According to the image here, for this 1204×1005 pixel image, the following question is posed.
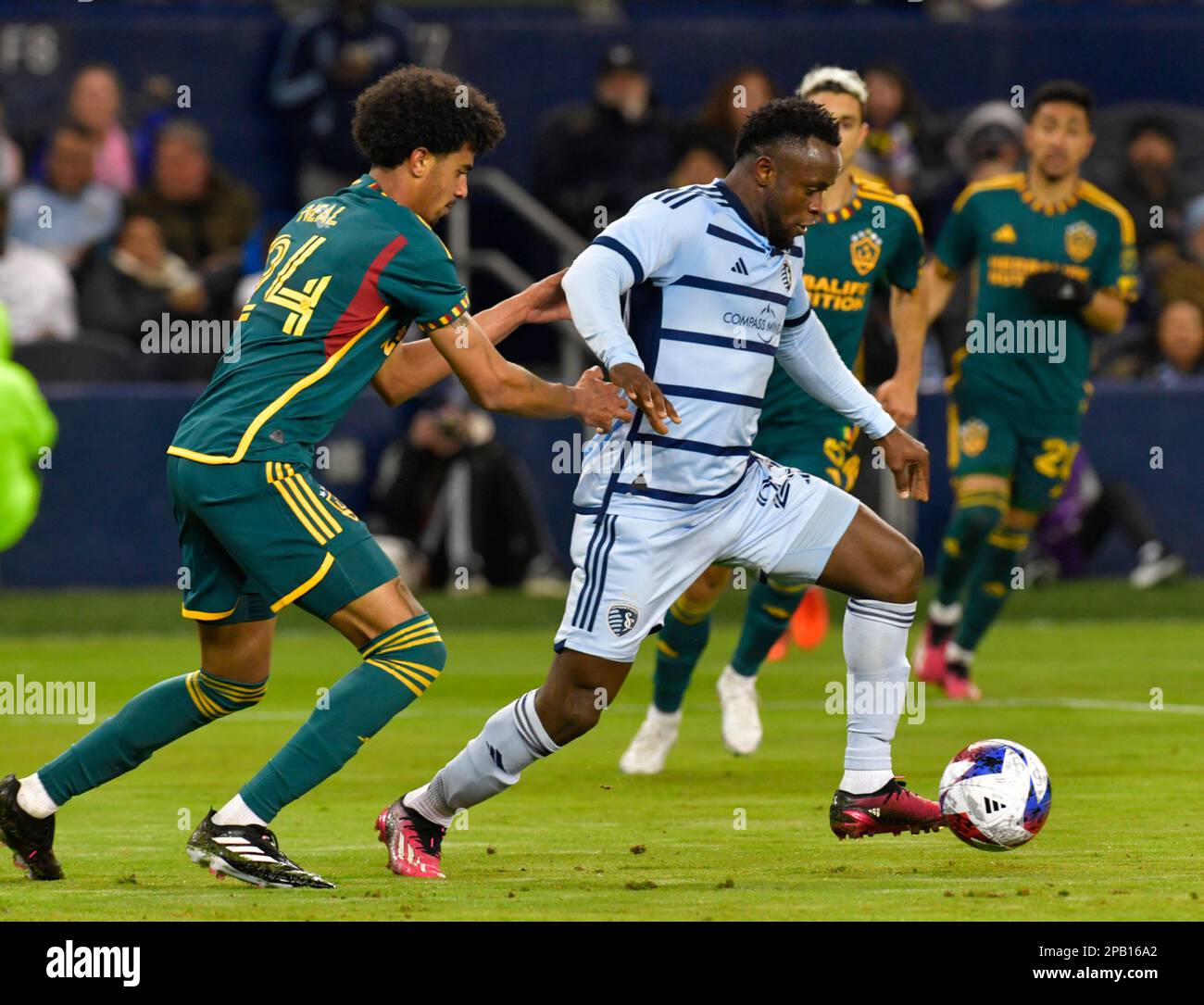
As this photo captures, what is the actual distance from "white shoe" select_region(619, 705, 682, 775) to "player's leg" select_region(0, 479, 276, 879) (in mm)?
2767

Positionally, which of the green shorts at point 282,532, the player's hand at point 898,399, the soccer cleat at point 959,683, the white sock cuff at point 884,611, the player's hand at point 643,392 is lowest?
the soccer cleat at point 959,683

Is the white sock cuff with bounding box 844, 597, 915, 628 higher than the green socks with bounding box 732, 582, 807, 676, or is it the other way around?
the white sock cuff with bounding box 844, 597, 915, 628

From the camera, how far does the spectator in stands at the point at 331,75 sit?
1809 centimetres

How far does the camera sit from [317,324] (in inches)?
266

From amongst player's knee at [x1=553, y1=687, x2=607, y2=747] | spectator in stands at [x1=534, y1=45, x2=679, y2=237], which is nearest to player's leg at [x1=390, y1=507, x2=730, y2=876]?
player's knee at [x1=553, y1=687, x2=607, y2=747]

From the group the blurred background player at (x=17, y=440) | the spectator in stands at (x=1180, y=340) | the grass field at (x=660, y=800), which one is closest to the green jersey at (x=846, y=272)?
the grass field at (x=660, y=800)

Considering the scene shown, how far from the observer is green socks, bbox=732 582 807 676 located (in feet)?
33.2

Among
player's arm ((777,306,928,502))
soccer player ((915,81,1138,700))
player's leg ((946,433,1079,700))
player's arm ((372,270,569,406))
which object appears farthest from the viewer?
player's leg ((946,433,1079,700))

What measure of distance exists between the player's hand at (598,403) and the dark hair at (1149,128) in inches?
527

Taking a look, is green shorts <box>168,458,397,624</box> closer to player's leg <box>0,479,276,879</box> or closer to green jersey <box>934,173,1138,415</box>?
player's leg <box>0,479,276,879</box>

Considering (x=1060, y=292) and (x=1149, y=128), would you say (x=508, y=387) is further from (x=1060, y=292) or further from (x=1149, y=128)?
(x=1149, y=128)

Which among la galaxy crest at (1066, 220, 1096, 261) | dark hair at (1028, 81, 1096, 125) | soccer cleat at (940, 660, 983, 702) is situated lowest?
soccer cleat at (940, 660, 983, 702)

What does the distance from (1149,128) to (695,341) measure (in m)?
13.0

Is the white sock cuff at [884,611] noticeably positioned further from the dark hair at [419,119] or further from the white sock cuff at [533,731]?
the dark hair at [419,119]
